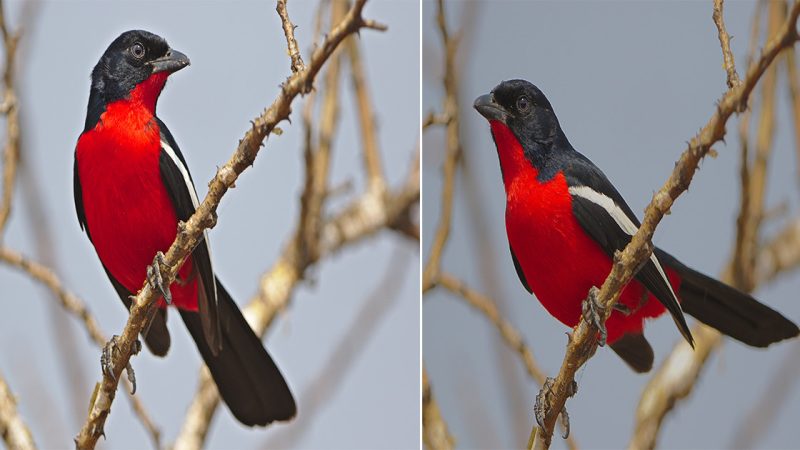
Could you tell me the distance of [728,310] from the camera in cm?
202

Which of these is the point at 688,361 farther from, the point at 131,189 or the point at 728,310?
the point at 131,189

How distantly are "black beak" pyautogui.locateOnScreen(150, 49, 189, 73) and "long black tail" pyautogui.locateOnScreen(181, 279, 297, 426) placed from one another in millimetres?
528

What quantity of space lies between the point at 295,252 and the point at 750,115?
1.27 meters

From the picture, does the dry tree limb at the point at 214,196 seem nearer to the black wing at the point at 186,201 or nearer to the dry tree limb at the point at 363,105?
the black wing at the point at 186,201

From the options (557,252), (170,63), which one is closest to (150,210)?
(170,63)

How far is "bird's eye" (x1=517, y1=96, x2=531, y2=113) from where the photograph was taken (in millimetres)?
2162

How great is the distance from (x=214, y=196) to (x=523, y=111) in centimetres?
78

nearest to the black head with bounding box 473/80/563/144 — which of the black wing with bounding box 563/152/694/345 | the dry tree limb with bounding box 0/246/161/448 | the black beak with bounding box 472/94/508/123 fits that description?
the black beak with bounding box 472/94/508/123

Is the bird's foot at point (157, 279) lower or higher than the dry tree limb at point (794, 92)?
lower

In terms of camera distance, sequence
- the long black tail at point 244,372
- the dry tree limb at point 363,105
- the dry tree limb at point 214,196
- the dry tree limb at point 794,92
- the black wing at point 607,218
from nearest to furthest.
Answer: the dry tree limb at point 214,196
the black wing at point 607,218
the dry tree limb at point 794,92
the long black tail at point 244,372
the dry tree limb at point 363,105

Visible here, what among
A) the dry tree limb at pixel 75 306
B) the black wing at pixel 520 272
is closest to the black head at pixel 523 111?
the black wing at pixel 520 272

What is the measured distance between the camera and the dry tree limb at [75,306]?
2332 millimetres

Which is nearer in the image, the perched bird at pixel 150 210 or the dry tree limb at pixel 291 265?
the perched bird at pixel 150 210

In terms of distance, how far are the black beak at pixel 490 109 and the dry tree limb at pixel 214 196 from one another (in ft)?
1.48
